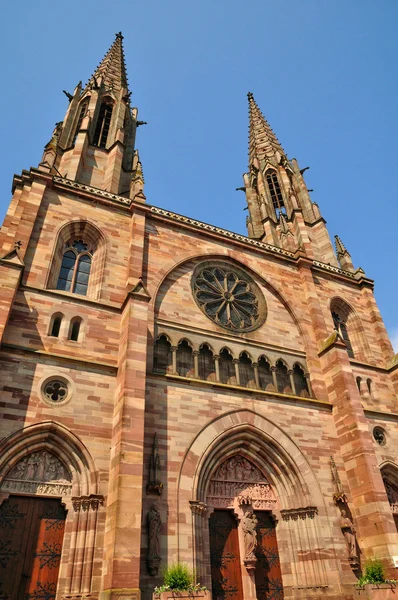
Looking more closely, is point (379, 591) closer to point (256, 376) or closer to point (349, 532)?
point (349, 532)

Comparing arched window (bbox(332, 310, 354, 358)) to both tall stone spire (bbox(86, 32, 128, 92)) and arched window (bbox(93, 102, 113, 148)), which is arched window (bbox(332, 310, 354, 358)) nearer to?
arched window (bbox(93, 102, 113, 148))

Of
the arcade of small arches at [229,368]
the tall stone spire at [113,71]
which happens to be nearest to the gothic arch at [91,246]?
the arcade of small arches at [229,368]

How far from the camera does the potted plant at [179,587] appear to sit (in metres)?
8.50

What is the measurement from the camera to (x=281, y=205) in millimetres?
26281

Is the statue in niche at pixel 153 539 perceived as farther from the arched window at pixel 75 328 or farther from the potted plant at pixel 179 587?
the arched window at pixel 75 328

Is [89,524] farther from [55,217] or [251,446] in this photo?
[55,217]

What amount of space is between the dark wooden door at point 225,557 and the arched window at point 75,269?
8.03m

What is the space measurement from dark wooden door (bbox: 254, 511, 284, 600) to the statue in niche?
3532mm

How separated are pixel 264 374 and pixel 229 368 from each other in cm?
143

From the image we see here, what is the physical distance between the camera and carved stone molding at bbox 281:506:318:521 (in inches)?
476

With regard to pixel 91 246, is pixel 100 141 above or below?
above

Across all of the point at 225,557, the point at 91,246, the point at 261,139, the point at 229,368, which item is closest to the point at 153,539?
the point at 225,557

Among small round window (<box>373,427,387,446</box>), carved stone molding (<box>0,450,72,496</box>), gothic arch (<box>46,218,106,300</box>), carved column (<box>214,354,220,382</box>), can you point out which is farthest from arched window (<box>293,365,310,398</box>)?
carved stone molding (<box>0,450,72,496</box>)

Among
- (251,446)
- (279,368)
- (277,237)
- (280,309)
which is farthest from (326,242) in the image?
(251,446)
